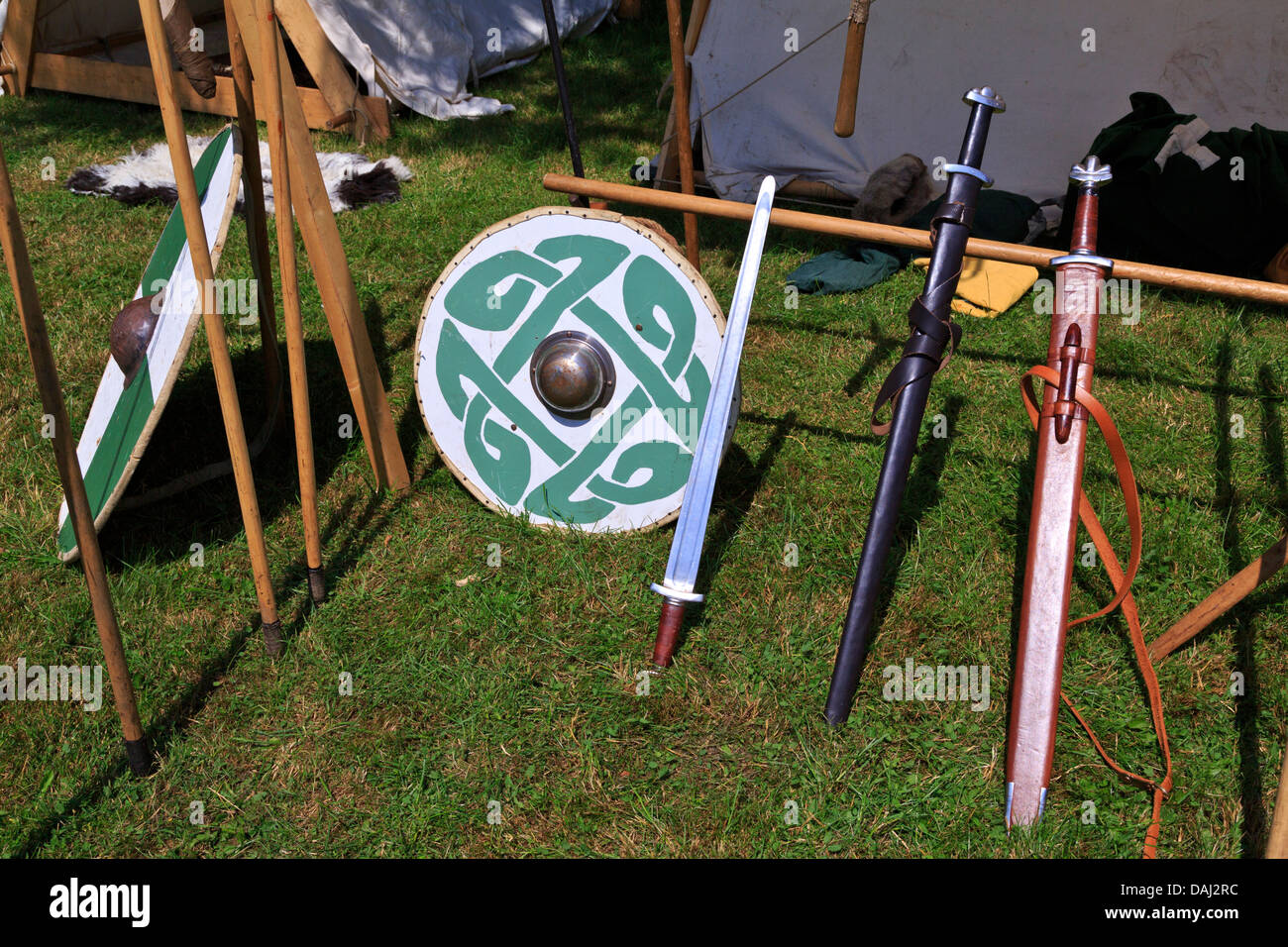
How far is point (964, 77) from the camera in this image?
5309 millimetres

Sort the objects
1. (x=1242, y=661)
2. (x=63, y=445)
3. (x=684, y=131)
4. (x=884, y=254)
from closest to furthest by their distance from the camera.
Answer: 1. (x=63, y=445)
2. (x=1242, y=661)
3. (x=684, y=131)
4. (x=884, y=254)

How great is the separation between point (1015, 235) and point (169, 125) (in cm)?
387

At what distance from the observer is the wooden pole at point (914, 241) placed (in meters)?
2.51

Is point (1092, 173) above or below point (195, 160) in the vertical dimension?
below

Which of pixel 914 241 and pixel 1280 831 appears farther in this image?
pixel 914 241

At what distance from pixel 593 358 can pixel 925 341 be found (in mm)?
927

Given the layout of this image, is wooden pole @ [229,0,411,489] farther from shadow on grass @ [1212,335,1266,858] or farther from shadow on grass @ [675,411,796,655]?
shadow on grass @ [1212,335,1266,858]

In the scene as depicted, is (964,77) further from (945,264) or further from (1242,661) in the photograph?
(1242,661)

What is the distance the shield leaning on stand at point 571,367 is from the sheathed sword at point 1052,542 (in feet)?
2.75

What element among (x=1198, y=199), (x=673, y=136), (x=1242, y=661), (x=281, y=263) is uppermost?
(x=673, y=136)

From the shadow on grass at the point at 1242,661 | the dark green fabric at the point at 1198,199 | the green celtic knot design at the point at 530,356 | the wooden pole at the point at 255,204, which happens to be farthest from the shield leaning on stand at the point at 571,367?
the dark green fabric at the point at 1198,199

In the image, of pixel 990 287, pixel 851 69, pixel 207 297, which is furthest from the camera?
pixel 990 287

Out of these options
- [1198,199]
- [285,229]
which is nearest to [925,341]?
[285,229]

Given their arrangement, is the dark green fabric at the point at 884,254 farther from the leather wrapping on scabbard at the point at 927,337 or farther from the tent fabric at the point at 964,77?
the leather wrapping on scabbard at the point at 927,337
